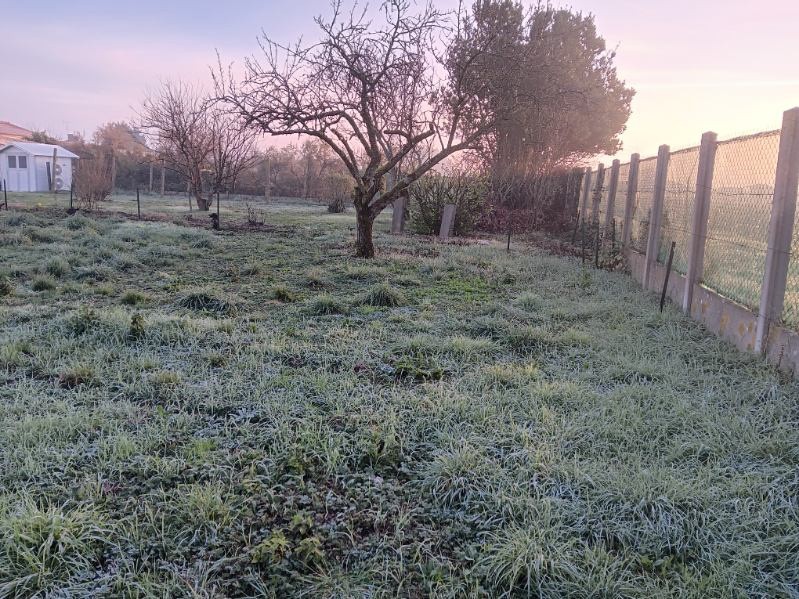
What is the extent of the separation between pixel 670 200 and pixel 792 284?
3.20 m

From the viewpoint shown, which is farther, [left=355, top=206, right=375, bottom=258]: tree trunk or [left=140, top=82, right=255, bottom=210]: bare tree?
[left=140, top=82, right=255, bottom=210]: bare tree

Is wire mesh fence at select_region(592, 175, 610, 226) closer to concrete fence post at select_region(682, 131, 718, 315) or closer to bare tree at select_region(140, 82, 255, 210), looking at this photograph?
concrete fence post at select_region(682, 131, 718, 315)

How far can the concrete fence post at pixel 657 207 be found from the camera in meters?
7.00

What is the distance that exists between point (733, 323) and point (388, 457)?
3356 mm

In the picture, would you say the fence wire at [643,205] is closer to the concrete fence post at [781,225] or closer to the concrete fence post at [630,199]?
the concrete fence post at [630,199]

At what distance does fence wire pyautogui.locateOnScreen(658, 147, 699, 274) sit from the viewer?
19.3 feet

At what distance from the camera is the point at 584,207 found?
13.3 m

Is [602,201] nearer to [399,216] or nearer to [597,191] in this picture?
[597,191]

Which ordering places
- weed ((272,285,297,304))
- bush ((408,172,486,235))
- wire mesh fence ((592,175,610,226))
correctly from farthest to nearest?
bush ((408,172,486,235)) → wire mesh fence ((592,175,610,226)) → weed ((272,285,297,304))

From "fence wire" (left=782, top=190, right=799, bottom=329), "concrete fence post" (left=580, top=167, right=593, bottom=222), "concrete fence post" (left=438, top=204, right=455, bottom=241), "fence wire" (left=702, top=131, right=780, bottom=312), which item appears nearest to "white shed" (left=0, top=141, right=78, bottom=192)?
"concrete fence post" (left=438, top=204, right=455, bottom=241)

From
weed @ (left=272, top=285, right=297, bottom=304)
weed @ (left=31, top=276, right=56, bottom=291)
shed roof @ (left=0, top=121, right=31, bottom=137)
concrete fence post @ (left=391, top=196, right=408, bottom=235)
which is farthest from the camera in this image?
shed roof @ (left=0, top=121, right=31, bottom=137)

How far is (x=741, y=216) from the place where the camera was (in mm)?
4598

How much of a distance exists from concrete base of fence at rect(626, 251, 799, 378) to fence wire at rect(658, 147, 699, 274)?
26cm

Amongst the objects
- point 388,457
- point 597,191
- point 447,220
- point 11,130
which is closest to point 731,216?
point 388,457
